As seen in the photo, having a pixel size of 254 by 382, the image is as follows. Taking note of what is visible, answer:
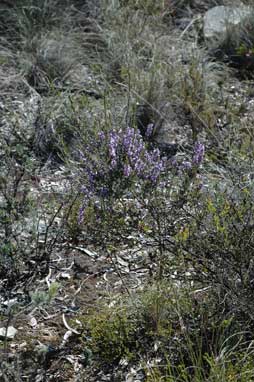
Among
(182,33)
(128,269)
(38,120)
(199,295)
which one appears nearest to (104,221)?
(128,269)

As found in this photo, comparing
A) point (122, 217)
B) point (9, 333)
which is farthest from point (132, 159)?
point (9, 333)

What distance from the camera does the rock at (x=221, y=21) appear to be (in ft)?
19.8

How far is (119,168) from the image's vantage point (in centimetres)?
368

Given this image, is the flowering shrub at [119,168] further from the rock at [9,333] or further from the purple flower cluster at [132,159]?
the rock at [9,333]

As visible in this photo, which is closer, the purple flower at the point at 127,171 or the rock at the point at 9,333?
the rock at the point at 9,333

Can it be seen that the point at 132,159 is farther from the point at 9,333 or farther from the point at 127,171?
the point at 9,333

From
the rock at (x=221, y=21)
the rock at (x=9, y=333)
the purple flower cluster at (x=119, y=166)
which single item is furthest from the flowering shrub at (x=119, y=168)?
the rock at (x=221, y=21)

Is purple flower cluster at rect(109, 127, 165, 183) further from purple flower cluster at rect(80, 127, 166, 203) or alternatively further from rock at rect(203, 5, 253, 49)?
rock at rect(203, 5, 253, 49)

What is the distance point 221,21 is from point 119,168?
2993 mm

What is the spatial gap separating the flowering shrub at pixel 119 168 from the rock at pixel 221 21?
2501 mm

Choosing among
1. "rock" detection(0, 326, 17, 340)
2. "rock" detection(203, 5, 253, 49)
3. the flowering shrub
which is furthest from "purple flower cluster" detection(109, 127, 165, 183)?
"rock" detection(203, 5, 253, 49)

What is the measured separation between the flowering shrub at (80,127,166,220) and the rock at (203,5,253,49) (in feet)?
8.20

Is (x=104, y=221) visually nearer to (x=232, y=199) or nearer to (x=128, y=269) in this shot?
(x=128, y=269)

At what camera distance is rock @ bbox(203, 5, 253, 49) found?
6.04 m
